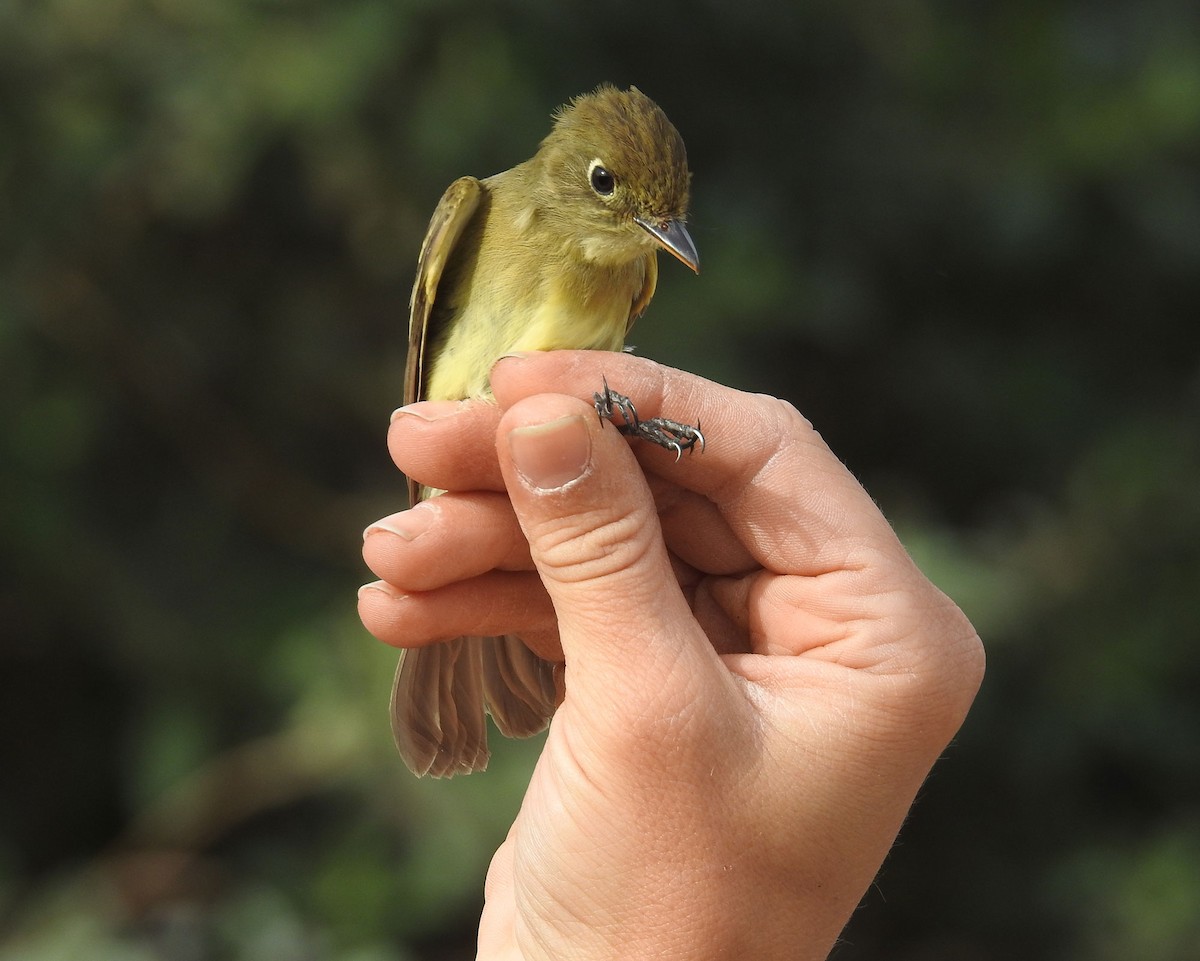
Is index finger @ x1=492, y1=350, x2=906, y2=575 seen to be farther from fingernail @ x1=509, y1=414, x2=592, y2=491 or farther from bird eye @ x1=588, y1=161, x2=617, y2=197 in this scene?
bird eye @ x1=588, y1=161, x2=617, y2=197

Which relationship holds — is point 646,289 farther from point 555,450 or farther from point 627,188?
point 555,450

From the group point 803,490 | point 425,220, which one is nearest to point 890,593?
point 803,490

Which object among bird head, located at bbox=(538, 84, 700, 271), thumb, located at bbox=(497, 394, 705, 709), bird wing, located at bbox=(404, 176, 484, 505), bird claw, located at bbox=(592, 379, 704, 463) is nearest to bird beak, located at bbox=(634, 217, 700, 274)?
bird head, located at bbox=(538, 84, 700, 271)

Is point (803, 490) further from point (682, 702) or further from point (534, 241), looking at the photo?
point (534, 241)

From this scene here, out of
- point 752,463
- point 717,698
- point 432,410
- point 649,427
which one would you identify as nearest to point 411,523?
point 432,410

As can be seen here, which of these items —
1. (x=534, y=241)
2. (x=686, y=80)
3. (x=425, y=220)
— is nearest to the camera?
(x=534, y=241)
